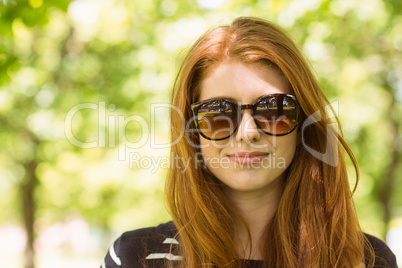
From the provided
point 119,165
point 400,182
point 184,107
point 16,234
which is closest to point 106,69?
point 119,165

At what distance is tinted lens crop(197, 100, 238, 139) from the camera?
6.66 feet

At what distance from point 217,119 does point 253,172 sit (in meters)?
0.30

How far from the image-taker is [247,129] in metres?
2.04

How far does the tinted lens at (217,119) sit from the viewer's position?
2.03 meters

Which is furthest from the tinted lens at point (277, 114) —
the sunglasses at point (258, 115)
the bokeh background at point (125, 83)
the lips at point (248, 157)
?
the bokeh background at point (125, 83)

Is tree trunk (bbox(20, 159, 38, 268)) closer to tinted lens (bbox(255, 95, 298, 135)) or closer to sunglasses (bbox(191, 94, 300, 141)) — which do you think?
sunglasses (bbox(191, 94, 300, 141))

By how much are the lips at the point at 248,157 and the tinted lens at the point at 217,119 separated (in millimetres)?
111

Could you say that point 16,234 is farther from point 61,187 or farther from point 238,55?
point 238,55

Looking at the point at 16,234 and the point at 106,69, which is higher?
the point at 106,69

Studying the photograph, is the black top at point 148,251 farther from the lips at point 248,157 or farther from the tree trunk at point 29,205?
the tree trunk at point 29,205

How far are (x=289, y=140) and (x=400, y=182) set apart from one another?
1361 cm

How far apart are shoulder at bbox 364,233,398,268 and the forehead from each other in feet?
2.91

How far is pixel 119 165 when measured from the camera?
921 cm

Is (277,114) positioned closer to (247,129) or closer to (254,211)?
(247,129)
